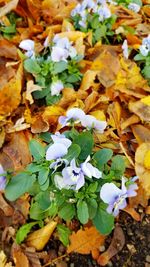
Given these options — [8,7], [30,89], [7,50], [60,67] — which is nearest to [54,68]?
[60,67]

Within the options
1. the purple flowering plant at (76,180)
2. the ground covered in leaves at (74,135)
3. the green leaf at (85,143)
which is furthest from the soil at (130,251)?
the green leaf at (85,143)

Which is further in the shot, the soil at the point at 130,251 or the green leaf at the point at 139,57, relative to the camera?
the green leaf at the point at 139,57

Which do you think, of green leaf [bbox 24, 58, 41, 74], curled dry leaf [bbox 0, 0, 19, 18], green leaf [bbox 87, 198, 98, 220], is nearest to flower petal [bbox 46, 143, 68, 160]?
green leaf [bbox 87, 198, 98, 220]

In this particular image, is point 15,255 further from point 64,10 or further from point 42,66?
point 64,10

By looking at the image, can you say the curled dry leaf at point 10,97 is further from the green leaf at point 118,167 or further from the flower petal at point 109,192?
the flower petal at point 109,192

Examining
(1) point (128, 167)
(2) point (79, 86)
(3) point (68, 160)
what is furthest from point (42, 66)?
(3) point (68, 160)

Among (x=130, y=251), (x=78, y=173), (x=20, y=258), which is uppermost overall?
(x=78, y=173)

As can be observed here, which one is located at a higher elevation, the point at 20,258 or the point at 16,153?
the point at 16,153

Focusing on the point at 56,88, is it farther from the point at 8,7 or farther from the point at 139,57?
the point at 8,7
